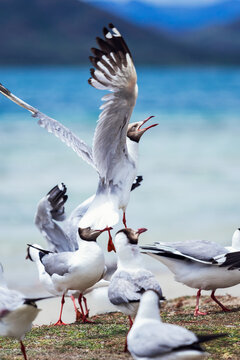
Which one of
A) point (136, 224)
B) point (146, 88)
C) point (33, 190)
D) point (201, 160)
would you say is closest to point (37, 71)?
point (146, 88)

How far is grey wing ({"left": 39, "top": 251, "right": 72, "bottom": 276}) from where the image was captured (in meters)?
7.40

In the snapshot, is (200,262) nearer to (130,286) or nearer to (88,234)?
(88,234)

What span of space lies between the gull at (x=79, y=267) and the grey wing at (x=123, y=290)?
1540 mm

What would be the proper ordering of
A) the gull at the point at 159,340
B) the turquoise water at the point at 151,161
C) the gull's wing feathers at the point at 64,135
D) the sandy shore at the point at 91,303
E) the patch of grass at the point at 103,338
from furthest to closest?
1. the turquoise water at the point at 151,161
2. the gull's wing feathers at the point at 64,135
3. the sandy shore at the point at 91,303
4. the patch of grass at the point at 103,338
5. the gull at the point at 159,340

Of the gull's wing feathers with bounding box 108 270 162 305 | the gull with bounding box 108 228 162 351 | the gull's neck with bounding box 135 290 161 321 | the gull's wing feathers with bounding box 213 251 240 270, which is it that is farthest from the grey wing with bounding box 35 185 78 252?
the gull's neck with bounding box 135 290 161 321

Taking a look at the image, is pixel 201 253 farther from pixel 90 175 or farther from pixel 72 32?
pixel 72 32

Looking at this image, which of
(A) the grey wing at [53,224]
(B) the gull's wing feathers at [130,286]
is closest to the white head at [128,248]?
(B) the gull's wing feathers at [130,286]

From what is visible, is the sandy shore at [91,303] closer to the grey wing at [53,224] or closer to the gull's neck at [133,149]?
the grey wing at [53,224]

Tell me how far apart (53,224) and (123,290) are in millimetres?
2835

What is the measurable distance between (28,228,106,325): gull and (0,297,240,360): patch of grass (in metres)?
0.39

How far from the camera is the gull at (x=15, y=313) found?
5102mm

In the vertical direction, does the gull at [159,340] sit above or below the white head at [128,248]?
below

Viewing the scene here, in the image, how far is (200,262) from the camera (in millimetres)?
7359

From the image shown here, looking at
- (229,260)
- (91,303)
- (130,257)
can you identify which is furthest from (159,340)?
(91,303)
